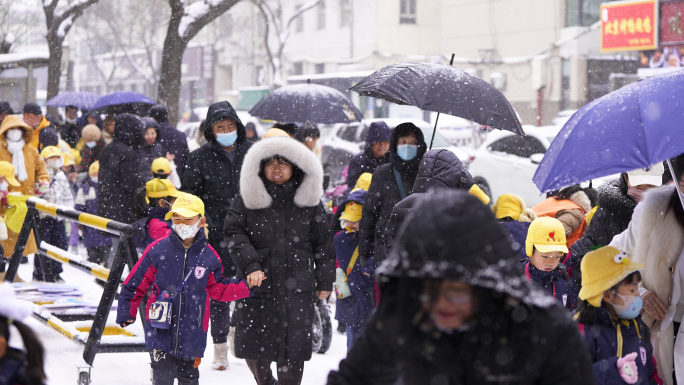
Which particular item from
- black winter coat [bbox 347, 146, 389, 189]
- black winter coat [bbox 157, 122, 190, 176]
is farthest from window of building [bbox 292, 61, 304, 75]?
black winter coat [bbox 347, 146, 389, 189]

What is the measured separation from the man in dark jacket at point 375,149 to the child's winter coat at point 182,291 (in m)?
2.82

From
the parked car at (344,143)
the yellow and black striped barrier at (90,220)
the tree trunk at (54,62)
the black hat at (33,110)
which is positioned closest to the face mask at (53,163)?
the black hat at (33,110)

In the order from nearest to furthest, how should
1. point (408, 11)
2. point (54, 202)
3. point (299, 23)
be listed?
1. point (54, 202)
2. point (408, 11)
3. point (299, 23)

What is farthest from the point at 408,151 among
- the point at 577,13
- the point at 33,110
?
the point at 577,13

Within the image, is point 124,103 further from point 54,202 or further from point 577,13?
point 577,13

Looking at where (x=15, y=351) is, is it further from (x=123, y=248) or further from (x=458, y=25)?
(x=458, y=25)

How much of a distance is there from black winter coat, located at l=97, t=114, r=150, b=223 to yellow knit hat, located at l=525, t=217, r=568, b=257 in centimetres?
469

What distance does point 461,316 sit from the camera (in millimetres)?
2146

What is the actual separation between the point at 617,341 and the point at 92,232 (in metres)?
6.94

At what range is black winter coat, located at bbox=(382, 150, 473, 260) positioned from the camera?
5047 millimetres

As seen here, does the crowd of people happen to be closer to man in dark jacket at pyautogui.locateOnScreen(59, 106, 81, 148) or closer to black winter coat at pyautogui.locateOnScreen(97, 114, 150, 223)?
black winter coat at pyautogui.locateOnScreen(97, 114, 150, 223)

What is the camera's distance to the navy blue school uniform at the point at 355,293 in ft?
20.4

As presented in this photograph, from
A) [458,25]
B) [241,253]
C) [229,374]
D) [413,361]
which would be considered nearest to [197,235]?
[241,253]

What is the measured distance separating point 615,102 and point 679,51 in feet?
77.1
